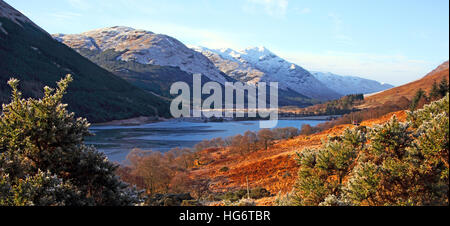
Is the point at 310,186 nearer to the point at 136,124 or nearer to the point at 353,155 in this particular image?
the point at 353,155

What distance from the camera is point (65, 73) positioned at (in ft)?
479

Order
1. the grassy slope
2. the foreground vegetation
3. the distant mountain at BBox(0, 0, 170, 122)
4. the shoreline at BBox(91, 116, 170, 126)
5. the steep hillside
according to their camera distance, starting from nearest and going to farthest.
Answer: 1. the foreground vegetation
2. the steep hillside
3. the grassy slope
4. the distant mountain at BBox(0, 0, 170, 122)
5. the shoreline at BBox(91, 116, 170, 126)

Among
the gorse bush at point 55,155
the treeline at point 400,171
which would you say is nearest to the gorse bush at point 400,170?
the treeline at point 400,171

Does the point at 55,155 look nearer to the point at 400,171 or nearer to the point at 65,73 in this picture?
the point at 400,171

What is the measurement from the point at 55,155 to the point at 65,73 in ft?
519

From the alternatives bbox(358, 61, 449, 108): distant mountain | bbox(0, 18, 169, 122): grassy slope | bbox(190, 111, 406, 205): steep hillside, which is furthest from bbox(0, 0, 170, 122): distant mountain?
bbox(358, 61, 449, 108): distant mountain

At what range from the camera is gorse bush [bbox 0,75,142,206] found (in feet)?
20.7

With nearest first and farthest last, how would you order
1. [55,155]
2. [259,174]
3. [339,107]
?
1. [55,155]
2. [259,174]
3. [339,107]

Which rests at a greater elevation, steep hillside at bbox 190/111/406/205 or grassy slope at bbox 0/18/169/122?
grassy slope at bbox 0/18/169/122

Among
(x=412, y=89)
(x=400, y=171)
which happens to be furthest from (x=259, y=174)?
(x=412, y=89)

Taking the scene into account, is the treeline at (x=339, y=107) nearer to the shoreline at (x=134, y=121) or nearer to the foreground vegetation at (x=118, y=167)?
the shoreline at (x=134, y=121)

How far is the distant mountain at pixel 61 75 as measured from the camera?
11994cm

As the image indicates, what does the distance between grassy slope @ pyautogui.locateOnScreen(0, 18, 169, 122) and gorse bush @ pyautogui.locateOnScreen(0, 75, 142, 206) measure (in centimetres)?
10329

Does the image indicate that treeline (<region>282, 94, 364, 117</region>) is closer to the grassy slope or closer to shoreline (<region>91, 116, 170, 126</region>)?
shoreline (<region>91, 116, 170, 126</region>)
